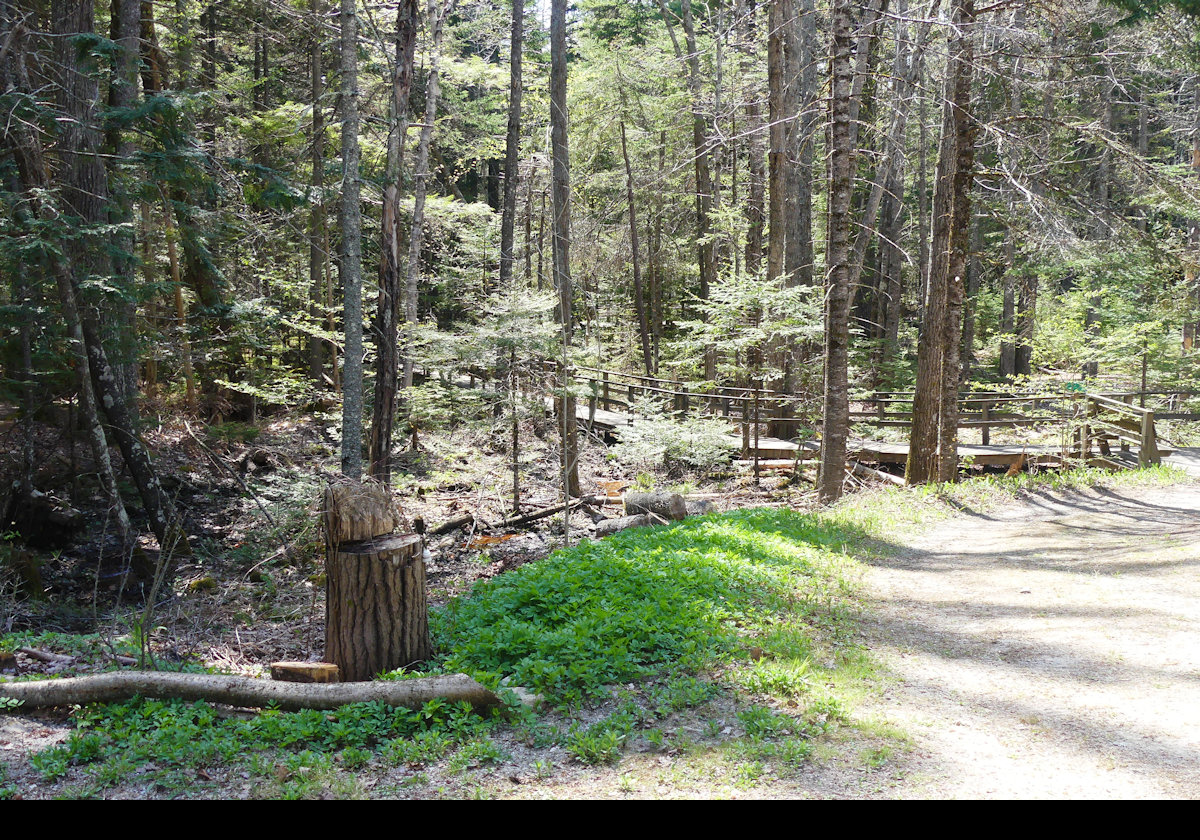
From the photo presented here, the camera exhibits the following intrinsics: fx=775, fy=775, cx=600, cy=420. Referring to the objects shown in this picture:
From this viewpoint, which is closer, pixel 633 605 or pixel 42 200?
pixel 633 605

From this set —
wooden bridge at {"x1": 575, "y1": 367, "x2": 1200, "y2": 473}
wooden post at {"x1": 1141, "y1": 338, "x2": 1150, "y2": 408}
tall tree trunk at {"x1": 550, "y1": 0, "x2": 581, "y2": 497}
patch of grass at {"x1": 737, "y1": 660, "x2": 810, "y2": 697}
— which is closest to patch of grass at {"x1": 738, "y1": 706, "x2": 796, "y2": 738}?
patch of grass at {"x1": 737, "y1": 660, "x2": 810, "y2": 697}

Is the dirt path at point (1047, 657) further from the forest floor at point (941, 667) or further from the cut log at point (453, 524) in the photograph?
the cut log at point (453, 524)

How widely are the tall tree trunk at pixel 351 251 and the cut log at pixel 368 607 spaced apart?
20.5 ft

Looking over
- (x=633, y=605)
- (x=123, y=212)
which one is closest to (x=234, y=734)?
(x=633, y=605)

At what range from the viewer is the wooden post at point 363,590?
16.5 ft

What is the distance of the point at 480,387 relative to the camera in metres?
15.7

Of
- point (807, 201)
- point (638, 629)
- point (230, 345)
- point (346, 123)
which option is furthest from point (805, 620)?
point (230, 345)

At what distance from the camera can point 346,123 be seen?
11.8 metres

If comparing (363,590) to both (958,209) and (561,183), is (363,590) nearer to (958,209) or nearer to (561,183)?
(958,209)

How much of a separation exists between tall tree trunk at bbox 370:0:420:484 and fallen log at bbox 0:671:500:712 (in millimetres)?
7064

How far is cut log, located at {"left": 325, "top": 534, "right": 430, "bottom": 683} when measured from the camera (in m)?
5.02

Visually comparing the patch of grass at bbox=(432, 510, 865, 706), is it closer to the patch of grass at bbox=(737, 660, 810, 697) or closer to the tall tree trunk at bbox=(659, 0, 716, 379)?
the patch of grass at bbox=(737, 660, 810, 697)

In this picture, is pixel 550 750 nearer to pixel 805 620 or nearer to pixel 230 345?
pixel 805 620

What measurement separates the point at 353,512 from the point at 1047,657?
189 inches
